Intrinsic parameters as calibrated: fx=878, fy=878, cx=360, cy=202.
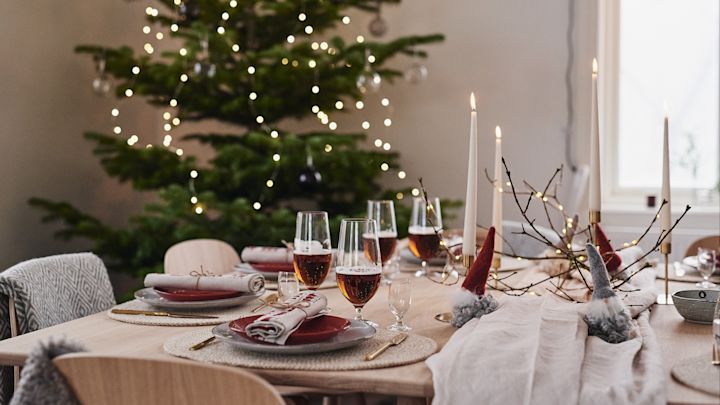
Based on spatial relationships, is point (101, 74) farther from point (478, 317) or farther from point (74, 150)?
point (478, 317)

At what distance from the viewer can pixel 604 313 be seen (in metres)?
1.32

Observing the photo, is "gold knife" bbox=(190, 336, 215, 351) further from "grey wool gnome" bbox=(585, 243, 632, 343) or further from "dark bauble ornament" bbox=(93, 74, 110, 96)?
"dark bauble ornament" bbox=(93, 74, 110, 96)

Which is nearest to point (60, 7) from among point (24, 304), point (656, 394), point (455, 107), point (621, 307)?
point (455, 107)

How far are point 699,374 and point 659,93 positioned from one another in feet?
10.0

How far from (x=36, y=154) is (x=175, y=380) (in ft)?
9.03

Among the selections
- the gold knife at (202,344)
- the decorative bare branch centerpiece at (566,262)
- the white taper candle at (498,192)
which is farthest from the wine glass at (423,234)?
the gold knife at (202,344)

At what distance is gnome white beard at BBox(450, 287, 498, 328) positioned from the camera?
4.76ft

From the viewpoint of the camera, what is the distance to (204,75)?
3.23 meters

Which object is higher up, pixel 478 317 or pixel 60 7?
pixel 60 7

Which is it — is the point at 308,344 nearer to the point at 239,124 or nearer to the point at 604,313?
the point at 604,313

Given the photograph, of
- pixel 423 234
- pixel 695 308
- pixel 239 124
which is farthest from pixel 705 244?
pixel 239 124

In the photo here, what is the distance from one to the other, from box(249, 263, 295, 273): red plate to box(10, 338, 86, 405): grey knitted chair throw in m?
0.98

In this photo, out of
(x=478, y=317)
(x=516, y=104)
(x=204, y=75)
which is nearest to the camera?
(x=478, y=317)

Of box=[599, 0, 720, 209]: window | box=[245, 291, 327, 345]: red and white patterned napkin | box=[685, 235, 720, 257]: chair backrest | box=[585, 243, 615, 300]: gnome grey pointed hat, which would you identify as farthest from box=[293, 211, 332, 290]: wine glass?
box=[599, 0, 720, 209]: window
